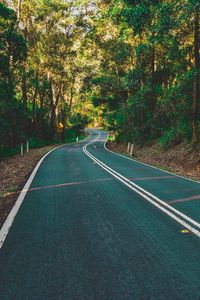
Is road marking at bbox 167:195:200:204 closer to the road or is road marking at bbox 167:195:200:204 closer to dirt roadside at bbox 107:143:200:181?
the road

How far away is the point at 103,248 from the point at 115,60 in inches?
1101

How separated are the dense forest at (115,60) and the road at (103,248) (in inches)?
332

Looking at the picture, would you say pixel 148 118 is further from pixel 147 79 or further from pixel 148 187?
pixel 148 187

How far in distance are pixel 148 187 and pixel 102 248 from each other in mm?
5463

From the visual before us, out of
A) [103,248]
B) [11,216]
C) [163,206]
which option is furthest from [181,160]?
[103,248]

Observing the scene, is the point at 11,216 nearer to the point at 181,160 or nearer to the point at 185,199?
the point at 185,199

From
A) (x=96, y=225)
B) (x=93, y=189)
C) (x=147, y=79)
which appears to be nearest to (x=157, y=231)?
(x=96, y=225)

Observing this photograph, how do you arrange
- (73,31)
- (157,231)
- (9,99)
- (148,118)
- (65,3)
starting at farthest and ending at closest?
(73,31)
(65,3)
(148,118)
(9,99)
(157,231)

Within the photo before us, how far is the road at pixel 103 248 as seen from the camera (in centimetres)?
363

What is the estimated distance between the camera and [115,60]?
101 ft

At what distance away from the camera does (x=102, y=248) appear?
15.8 feet

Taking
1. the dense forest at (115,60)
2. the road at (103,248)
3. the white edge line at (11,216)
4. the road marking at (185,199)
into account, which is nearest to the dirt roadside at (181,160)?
the dense forest at (115,60)

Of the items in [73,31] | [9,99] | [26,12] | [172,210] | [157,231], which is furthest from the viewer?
[73,31]

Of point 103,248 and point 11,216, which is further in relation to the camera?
point 11,216
